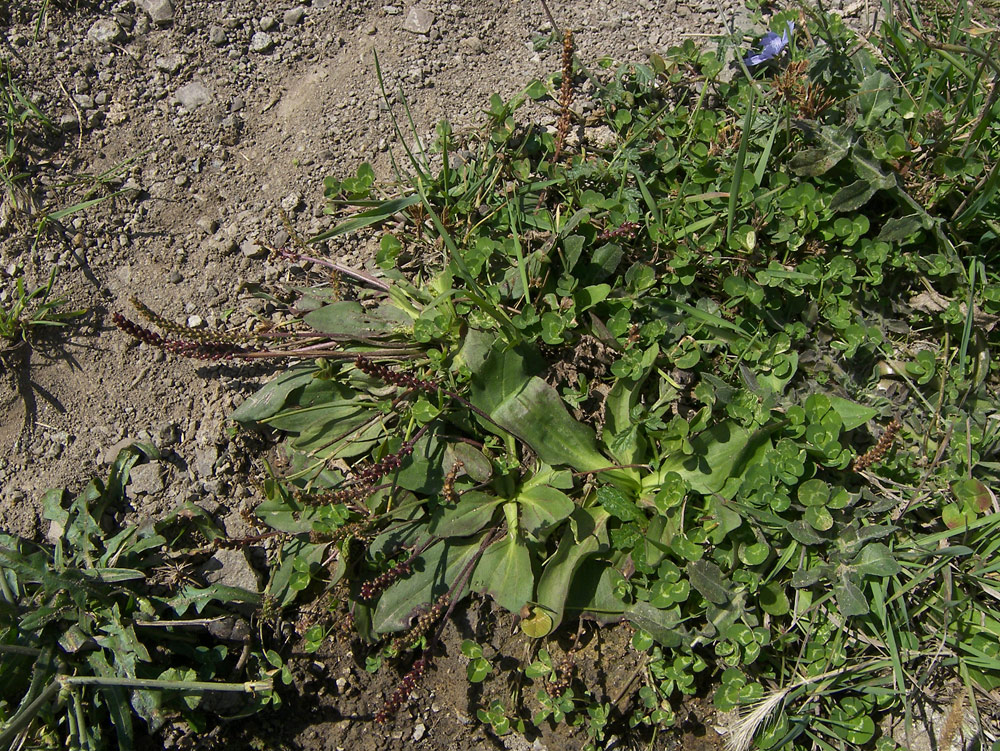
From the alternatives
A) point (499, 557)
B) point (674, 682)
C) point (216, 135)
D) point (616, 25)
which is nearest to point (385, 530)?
point (499, 557)

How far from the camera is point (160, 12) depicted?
3264mm

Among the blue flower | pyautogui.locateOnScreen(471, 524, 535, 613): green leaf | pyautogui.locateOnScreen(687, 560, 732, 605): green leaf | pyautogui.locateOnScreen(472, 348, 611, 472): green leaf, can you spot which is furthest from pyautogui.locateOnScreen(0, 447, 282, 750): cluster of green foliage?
the blue flower

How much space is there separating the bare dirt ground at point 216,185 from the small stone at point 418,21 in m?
0.01

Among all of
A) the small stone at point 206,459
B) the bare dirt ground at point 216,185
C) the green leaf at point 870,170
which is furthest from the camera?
the small stone at point 206,459

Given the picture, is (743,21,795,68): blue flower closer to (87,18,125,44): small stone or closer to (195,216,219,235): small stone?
(195,216,219,235): small stone

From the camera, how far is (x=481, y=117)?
3.17 metres

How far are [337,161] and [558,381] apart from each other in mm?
1371

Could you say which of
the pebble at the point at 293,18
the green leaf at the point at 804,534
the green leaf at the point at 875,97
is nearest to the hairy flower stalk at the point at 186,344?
the pebble at the point at 293,18

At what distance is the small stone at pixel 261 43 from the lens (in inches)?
129

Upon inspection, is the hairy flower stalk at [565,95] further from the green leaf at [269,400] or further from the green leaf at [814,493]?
the green leaf at [814,493]

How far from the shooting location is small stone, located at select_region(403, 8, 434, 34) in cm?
331

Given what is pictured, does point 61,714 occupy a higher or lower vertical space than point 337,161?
lower

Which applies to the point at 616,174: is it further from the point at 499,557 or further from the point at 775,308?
the point at 499,557

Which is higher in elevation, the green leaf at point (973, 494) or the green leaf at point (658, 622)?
the green leaf at point (658, 622)
